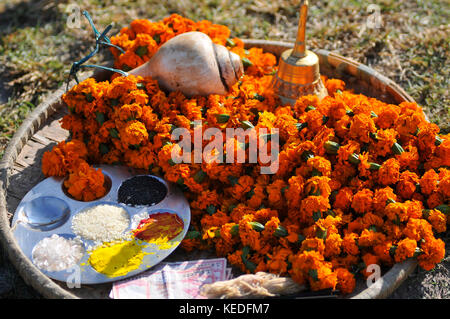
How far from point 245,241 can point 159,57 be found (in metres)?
1.25

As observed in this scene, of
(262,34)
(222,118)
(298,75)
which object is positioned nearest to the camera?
(222,118)

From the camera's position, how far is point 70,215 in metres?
2.55

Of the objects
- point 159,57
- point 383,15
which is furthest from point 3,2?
point 383,15

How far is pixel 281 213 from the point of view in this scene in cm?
247

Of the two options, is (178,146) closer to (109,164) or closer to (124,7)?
(109,164)

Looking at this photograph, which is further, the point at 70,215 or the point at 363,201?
the point at 70,215

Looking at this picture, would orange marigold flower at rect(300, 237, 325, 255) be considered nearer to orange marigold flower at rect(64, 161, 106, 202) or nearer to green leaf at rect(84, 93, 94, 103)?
orange marigold flower at rect(64, 161, 106, 202)

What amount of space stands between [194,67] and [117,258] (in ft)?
3.82

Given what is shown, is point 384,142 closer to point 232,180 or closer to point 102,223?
point 232,180

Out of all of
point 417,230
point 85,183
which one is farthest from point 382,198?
point 85,183

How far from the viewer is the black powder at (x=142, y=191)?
2.61m

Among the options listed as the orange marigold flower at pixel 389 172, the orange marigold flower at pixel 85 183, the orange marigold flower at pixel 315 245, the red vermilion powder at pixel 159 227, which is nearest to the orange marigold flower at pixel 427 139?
the orange marigold flower at pixel 389 172
